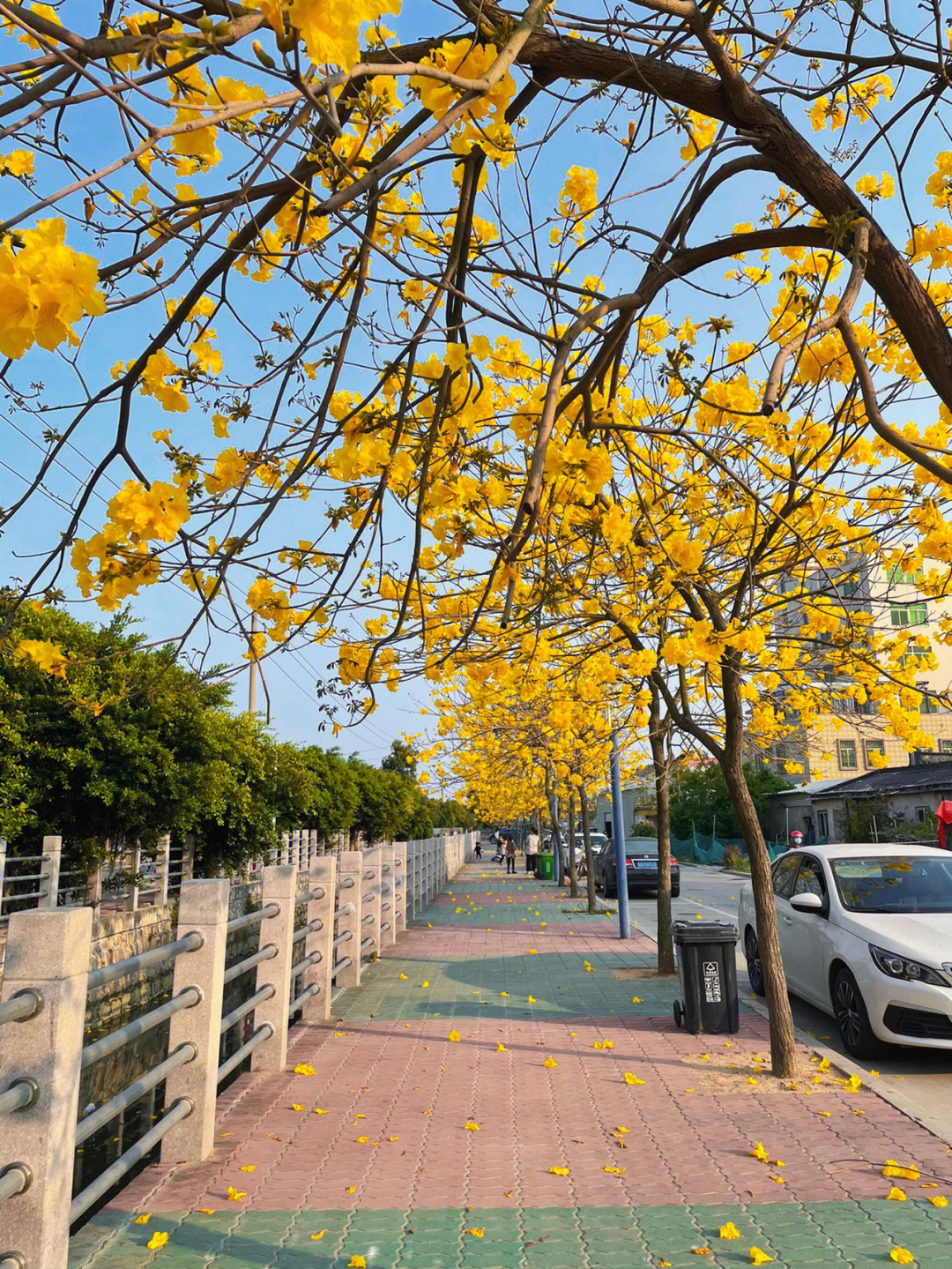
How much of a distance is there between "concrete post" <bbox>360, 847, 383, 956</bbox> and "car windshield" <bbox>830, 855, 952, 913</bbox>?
4954mm

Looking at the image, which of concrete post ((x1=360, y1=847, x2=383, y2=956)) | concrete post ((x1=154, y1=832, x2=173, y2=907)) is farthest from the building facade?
concrete post ((x1=154, y1=832, x2=173, y2=907))

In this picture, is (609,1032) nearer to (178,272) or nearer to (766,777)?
(178,272)

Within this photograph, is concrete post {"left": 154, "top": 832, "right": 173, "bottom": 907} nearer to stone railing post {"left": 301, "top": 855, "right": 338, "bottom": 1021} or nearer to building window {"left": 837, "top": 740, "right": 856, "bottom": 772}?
stone railing post {"left": 301, "top": 855, "right": 338, "bottom": 1021}

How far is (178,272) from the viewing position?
2.45 meters

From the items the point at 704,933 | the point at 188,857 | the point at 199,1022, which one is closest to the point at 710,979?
the point at 704,933

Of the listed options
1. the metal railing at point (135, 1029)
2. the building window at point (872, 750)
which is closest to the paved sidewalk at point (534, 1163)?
the metal railing at point (135, 1029)

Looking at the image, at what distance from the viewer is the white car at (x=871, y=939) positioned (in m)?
6.38

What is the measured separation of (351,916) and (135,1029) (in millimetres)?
5554

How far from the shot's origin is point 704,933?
285 inches

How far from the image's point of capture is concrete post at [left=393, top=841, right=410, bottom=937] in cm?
1304

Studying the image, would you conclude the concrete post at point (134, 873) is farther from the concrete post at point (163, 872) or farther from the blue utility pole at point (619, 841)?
the blue utility pole at point (619, 841)

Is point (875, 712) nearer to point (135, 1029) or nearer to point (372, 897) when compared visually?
point (372, 897)

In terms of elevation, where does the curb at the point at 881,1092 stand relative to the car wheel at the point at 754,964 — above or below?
below

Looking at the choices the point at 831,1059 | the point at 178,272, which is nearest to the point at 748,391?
the point at 178,272
